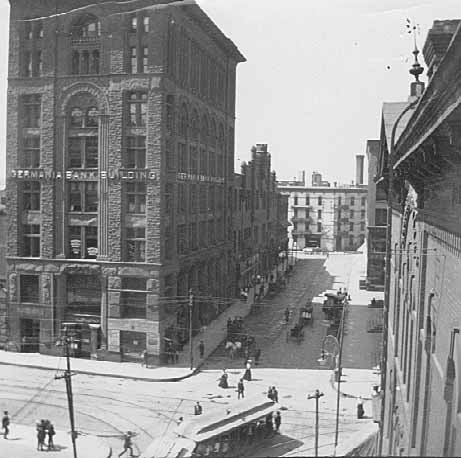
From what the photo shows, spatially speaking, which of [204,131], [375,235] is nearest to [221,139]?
[204,131]

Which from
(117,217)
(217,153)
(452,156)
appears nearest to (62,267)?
(117,217)

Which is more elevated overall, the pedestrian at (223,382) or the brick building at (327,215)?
the brick building at (327,215)

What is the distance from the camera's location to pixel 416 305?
1281 cm

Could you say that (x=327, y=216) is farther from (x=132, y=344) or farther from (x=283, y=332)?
(x=132, y=344)

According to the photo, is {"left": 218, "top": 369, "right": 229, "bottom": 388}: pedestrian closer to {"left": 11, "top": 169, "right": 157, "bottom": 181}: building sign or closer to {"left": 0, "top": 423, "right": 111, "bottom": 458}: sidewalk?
{"left": 0, "top": 423, "right": 111, "bottom": 458}: sidewalk

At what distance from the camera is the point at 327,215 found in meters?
90.7

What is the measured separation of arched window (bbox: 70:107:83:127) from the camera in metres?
35.4

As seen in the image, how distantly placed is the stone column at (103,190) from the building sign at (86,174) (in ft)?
0.81

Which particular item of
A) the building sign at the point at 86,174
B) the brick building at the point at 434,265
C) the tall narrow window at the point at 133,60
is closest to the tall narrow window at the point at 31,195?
the building sign at the point at 86,174

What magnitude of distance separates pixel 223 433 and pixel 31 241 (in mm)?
21830

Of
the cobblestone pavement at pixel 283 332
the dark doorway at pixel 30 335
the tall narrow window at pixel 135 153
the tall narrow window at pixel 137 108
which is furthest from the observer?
the dark doorway at pixel 30 335

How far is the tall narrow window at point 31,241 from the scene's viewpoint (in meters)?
36.4

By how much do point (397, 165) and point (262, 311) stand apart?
3683 cm

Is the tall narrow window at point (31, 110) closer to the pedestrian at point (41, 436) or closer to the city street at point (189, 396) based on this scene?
the city street at point (189, 396)
